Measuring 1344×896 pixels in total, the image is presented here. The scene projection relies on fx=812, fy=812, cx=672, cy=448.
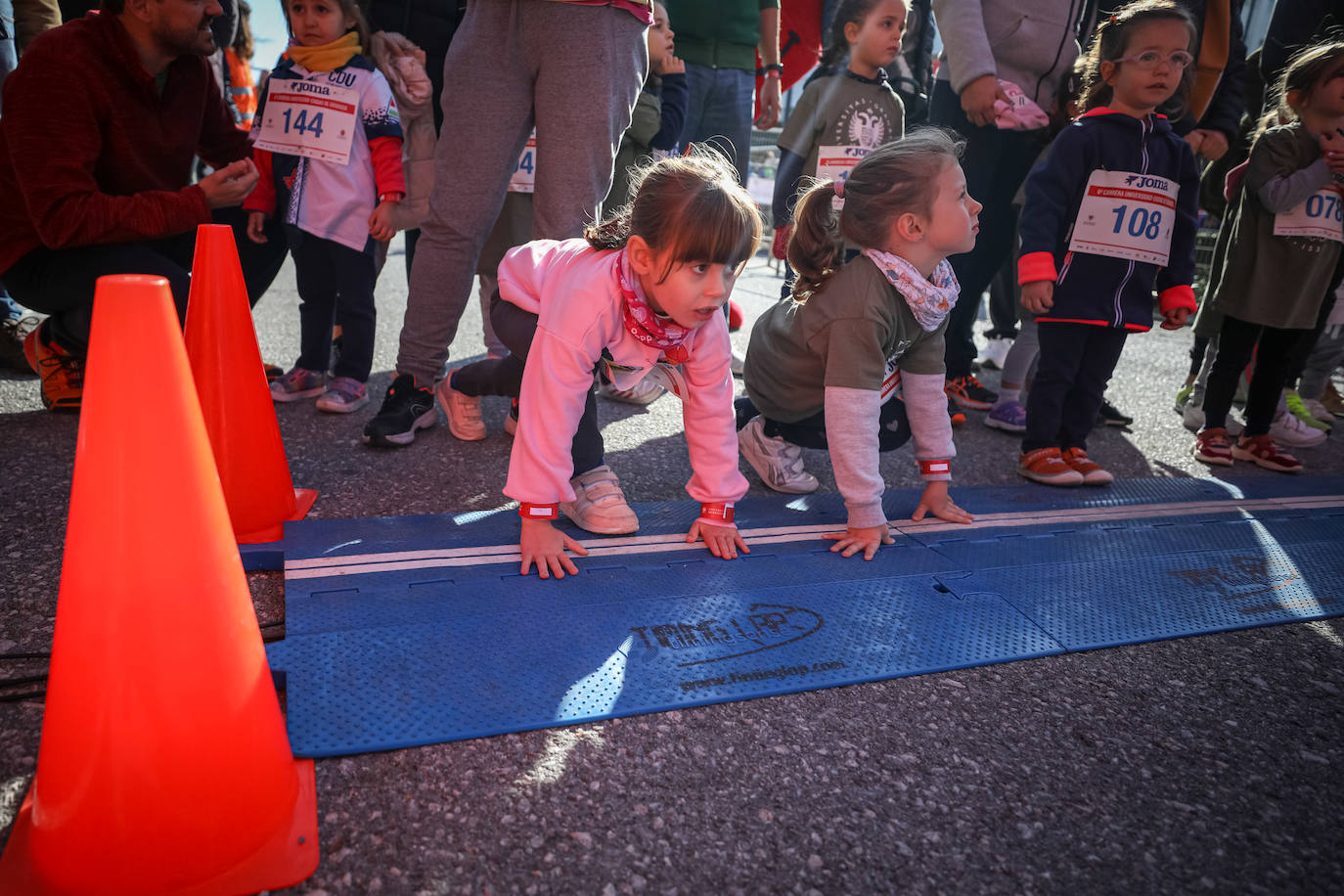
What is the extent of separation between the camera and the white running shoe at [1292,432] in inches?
131

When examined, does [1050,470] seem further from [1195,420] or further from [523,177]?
[523,177]

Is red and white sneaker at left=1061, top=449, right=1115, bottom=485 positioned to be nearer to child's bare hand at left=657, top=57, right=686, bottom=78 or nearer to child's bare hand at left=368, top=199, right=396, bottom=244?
child's bare hand at left=657, top=57, right=686, bottom=78

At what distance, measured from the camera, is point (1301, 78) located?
288cm

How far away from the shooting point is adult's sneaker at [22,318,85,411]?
2.40m

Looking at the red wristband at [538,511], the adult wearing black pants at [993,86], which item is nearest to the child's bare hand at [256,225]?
the red wristband at [538,511]

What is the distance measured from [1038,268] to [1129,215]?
1.10 ft

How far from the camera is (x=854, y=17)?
314cm

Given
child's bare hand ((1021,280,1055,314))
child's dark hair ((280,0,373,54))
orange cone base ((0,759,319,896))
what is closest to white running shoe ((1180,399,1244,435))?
child's bare hand ((1021,280,1055,314))

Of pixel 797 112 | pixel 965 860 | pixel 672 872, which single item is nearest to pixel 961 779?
pixel 965 860

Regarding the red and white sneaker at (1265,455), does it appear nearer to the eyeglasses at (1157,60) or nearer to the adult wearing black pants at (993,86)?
the adult wearing black pants at (993,86)

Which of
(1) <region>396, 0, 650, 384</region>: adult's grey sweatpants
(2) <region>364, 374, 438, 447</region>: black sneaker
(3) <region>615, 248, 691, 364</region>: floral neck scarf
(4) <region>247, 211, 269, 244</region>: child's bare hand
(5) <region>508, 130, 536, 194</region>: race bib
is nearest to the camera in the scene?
(3) <region>615, 248, 691, 364</region>: floral neck scarf

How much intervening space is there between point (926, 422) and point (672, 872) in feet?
4.79

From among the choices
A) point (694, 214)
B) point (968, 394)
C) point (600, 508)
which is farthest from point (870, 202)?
point (968, 394)

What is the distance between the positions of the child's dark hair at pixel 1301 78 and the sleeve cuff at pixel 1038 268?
1.29 metres
